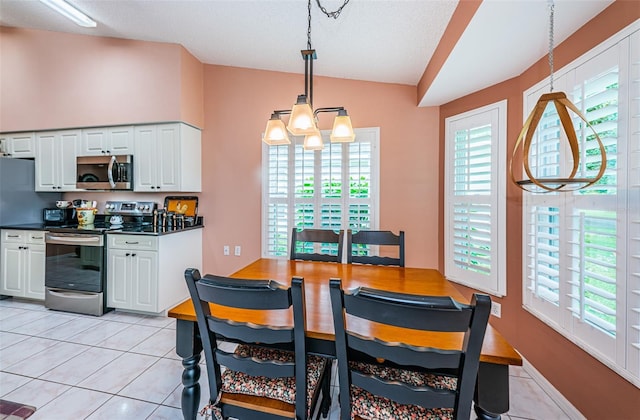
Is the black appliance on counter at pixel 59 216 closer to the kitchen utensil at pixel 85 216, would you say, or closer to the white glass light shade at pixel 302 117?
the kitchen utensil at pixel 85 216

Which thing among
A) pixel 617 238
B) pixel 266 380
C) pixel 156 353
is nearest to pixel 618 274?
pixel 617 238

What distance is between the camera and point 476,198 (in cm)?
264

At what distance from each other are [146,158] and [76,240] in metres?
1.16

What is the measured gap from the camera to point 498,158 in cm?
246

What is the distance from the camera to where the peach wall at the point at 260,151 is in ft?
10.3

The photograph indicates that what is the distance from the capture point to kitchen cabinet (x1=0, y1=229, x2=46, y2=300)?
330cm

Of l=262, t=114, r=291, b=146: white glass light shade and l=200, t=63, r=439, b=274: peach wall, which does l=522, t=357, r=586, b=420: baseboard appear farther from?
l=262, t=114, r=291, b=146: white glass light shade

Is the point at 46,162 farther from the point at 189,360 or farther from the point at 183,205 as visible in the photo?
the point at 189,360

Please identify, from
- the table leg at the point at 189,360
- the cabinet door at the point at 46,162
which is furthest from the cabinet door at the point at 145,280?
the table leg at the point at 189,360

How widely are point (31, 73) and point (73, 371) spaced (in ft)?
12.2

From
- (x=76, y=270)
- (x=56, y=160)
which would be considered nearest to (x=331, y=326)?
(x=76, y=270)

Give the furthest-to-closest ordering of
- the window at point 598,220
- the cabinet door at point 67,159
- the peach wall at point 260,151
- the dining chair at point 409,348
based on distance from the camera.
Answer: the cabinet door at point 67,159, the peach wall at point 260,151, the window at point 598,220, the dining chair at point 409,348

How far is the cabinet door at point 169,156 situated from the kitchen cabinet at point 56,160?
46.9 inches

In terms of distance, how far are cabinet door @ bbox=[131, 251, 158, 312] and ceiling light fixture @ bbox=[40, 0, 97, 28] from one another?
2.43m
